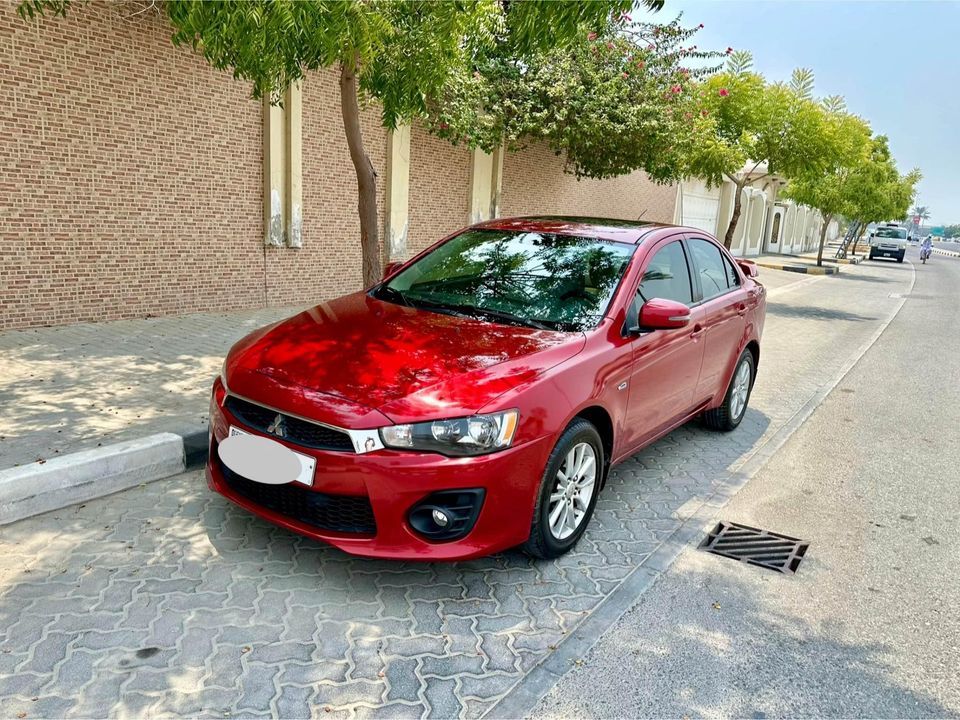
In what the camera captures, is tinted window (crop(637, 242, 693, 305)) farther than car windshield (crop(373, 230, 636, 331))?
Yes

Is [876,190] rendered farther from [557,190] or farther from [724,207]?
[557,190]

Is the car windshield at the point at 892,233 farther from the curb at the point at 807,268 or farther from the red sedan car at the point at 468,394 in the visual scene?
the red sedan car at the point at 468,394

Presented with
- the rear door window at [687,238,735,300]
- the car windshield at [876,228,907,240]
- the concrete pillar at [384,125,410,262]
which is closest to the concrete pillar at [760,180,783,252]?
the car windshield at [876,228,907,240]

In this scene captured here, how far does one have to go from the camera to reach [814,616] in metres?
3.43

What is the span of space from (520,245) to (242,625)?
283 cm

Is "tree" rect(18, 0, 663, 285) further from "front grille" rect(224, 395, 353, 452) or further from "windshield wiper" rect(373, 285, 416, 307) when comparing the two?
"front grille" rect(224, 395, 353, 452)

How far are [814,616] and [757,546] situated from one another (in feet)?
2.47

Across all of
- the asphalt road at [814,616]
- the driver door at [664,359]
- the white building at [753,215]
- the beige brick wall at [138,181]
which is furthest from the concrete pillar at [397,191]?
the white building at [753,215]

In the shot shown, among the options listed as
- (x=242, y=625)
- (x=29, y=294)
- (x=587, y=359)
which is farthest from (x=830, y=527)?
(x=29, y=294)

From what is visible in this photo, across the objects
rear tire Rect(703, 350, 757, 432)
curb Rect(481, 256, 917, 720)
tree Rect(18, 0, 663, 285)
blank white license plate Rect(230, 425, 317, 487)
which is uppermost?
tree Rect(18, 0, 663, 285)

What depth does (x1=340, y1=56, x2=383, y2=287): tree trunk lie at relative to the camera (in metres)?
6.62

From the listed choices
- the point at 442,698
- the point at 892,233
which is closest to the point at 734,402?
the point at 442,698

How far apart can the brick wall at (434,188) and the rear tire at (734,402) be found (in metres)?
8.48

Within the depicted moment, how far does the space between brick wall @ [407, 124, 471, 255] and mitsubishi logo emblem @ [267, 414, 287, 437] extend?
1058 cm
